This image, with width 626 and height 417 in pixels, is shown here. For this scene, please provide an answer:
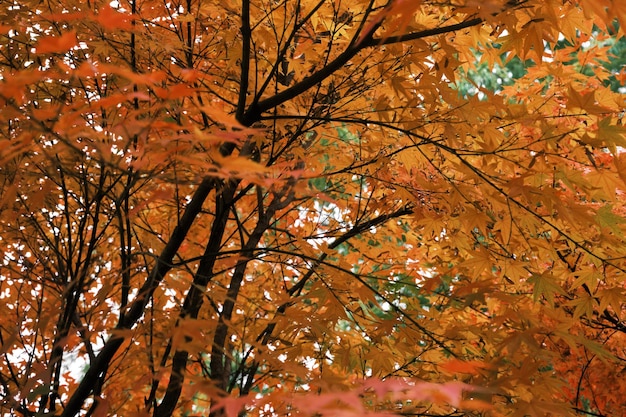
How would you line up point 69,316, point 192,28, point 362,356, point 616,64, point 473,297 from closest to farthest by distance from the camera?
point 473,297, point 69,316, point 362,356, point 192,28, point 616,64

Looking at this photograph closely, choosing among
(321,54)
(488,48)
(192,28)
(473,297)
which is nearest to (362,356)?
(473,297)

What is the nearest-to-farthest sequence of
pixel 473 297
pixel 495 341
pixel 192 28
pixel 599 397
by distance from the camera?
pixel 473 297 < pixel 495 341 < pixel 192 28 < pixel 599 397

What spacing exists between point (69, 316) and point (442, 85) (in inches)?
60.2

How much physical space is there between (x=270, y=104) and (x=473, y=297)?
915 mm

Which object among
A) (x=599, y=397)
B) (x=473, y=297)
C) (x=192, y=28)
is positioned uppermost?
(x=192, y=28)

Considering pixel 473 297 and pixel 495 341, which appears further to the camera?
pixel 495 341

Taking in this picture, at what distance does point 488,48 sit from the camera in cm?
256

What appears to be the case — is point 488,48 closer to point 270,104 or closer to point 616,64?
point 270,104

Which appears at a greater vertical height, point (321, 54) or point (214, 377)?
point (321, 54)

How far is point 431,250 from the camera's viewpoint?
3393 millimetres

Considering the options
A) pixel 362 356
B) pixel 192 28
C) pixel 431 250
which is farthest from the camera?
pixel 431 250

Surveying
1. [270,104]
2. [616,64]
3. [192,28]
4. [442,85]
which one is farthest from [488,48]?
[616,64]

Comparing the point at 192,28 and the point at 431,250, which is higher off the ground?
the point at 192,28

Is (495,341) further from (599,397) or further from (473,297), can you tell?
(599,397)
